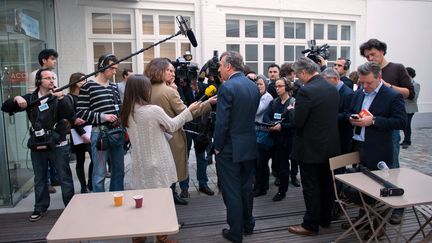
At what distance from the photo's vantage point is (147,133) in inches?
121

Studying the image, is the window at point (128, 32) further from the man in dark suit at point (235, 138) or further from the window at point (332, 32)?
the man in dark suit at point (235, 138)

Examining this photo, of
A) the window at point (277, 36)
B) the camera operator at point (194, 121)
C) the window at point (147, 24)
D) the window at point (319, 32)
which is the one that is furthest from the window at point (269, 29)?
the camera operator at point (194, 121)

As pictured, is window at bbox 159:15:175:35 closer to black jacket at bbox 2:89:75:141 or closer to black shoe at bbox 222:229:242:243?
black jacket at bbox 2:89:75:141

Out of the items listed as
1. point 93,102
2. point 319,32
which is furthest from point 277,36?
point 93,102

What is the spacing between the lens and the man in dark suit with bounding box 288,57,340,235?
3.21m

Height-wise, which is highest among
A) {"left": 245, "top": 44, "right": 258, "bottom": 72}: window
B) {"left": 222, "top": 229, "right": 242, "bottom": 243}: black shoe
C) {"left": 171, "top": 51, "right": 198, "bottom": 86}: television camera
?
{"left": 245, "top": 44, "right": 258, "bottom": 72}: window

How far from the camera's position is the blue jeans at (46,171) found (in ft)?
12.6

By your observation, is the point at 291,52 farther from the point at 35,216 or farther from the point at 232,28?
the point at 35,216

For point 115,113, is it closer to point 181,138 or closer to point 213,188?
point 181,138

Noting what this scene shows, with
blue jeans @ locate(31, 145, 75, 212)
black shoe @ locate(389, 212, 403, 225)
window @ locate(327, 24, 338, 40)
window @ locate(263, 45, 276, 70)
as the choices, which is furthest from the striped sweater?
window @ locate(327, 24, 338, 40)

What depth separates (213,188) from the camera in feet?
16.2

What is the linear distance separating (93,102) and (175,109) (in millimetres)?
934

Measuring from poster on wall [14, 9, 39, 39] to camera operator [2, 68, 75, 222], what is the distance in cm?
191

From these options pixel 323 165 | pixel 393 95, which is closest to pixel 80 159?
pixel 323 165
